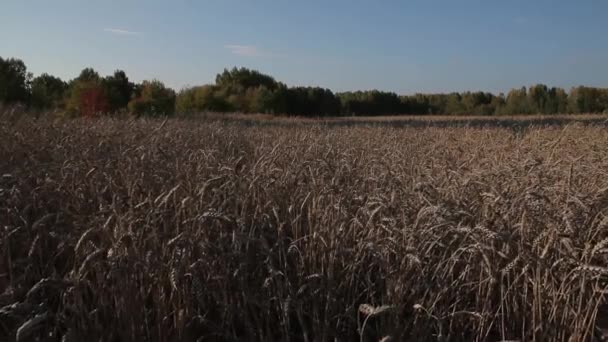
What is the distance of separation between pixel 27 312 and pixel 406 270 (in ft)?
5.21

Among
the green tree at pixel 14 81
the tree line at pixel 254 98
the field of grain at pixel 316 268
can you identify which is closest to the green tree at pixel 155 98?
the tree line at pixel 254 98

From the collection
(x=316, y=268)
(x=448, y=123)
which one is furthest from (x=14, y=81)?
(x=316, y=268)

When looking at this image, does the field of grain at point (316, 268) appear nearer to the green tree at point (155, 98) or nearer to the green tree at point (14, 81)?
the green tree at point (14, 81)

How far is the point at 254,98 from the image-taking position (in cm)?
4741

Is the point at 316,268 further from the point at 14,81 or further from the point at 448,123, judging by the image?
the point at 14,81

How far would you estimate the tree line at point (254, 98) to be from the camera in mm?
24094

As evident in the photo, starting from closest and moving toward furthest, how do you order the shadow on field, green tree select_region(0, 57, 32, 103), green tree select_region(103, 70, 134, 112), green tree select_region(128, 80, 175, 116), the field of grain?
1. the field of grain
2. the shadow on field
3. green tree select_region(0, 57, 32, 103)
4. green tree select_region(128, 80, 175, 116)
5. green tree select_region(103, 70, 134, 112)

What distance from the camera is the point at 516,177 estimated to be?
333cm

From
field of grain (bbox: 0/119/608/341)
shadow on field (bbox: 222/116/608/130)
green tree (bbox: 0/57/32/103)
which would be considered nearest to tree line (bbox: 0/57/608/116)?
green tree (bbox: 0/57/32/103)

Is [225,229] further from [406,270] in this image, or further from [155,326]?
[406,270]

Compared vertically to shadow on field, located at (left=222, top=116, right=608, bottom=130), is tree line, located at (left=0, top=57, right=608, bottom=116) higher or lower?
higher

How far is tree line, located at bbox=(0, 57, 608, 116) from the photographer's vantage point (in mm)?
24094

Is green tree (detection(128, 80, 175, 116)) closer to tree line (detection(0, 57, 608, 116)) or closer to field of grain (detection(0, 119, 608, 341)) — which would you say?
tree line (detection(0, 57, 608, 116))

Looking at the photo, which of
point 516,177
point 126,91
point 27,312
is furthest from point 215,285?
point 126,91
